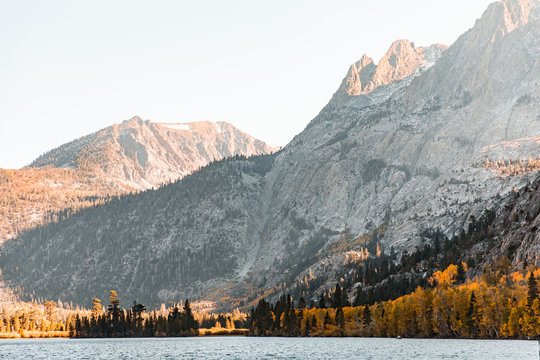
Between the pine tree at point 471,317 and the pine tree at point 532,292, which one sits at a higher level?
the pine tree at point 532,292

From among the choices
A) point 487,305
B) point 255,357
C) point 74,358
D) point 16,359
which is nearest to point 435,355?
point 255,357

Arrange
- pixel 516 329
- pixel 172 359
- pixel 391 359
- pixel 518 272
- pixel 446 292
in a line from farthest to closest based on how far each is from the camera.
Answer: pixel 518 272 < pixel 446 292 < pixel 516 329 < pixel 172 359 < pixel 391 359

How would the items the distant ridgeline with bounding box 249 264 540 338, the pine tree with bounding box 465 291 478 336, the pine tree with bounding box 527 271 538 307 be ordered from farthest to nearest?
the pine tree with bounding box 465 291 478 336, the distant ridgeline with bounding box 249 264 540 338, the pine tree with bounding box 527 271 538 307

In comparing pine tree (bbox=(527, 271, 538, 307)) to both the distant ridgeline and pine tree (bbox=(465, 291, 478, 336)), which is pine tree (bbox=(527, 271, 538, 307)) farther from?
pine tree (bbox=(465, 291, 478, 336))

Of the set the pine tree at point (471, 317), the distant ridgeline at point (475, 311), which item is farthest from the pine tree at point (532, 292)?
the pine tree at point (471, 317)

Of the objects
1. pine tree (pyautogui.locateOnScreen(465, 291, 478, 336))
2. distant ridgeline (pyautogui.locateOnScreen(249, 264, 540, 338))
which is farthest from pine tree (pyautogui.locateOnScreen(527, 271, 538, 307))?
pine tree (pyautogui.locateOnScreen(465, 291, 478, 336))

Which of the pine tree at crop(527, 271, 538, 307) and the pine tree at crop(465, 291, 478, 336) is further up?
the pine tree at crop(527, 271, 538, 307)

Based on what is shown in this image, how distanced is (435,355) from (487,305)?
160 ft

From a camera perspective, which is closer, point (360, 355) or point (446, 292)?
point (360, 355)

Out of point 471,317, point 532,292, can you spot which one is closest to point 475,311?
point 471,317

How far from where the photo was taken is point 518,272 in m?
191

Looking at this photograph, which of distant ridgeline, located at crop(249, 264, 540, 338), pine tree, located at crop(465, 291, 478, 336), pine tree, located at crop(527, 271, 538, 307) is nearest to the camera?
pine tree, located at crop(527, 271, 538, 307)

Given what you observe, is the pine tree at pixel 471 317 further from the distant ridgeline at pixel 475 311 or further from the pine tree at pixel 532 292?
the pine tree at pixel 532 292

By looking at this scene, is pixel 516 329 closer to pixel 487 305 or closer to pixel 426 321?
pixel 487 305
